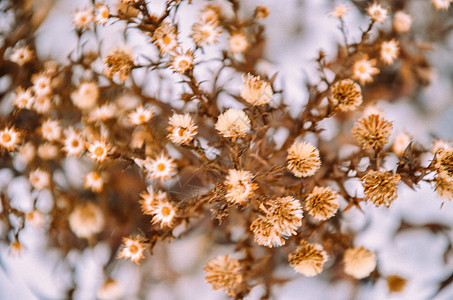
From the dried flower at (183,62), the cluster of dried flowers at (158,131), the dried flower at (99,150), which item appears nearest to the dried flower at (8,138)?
the cluster of dried flowers at (158,131)

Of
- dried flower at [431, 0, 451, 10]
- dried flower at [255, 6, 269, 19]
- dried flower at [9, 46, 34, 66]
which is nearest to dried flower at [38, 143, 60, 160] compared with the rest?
dried flower at [9, 46, 34, 66]

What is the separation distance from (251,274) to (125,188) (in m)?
0.23

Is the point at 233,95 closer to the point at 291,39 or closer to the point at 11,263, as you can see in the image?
the point at 291,39

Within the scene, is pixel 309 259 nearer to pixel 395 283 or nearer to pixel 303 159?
pixel 303 159

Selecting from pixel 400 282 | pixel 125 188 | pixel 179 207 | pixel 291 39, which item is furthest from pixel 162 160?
pixel 400 282

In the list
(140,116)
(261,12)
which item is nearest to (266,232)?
(140,116)

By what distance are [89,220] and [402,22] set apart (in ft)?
1.96

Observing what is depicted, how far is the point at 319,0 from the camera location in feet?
1.73

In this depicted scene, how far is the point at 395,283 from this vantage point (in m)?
0.50

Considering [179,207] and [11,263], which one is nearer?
[179,207]

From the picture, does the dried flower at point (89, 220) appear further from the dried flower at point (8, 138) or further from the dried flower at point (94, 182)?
the dried flower at point (8, 138)

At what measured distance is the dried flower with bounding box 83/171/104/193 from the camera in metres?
0.52

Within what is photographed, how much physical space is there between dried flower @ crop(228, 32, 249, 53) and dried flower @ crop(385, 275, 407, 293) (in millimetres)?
416

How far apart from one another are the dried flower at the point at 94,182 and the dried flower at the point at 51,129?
79mm
